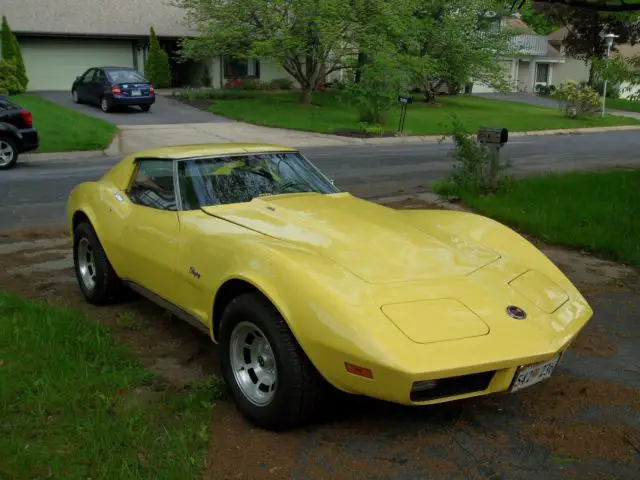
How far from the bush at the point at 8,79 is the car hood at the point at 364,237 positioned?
88.3ft

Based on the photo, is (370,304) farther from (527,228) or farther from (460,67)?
(460,67)

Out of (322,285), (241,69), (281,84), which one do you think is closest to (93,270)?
(322,285)

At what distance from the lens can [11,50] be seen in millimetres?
29125

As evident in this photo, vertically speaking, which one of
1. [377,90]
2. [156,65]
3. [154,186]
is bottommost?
[154,186]

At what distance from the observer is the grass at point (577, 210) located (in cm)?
721

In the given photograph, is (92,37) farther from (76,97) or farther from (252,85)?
(252,85)

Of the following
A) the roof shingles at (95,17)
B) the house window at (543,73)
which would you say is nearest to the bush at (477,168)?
the roof shingles at (95,17)

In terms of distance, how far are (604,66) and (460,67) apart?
22080 mm

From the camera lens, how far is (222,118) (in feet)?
79.7

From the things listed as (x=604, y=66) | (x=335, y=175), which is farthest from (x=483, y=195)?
(x=335, y=175)

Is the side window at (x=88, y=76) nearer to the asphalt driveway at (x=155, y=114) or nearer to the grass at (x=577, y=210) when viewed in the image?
the asphalt driveway at (x=155, y=114)

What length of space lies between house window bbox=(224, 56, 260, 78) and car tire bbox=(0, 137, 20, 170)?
21949 millimetres

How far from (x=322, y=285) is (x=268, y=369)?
54cm

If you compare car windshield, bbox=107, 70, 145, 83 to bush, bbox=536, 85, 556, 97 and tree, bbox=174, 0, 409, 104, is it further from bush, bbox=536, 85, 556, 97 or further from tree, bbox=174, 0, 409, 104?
bush, bbox=536, 85, 556, 97
